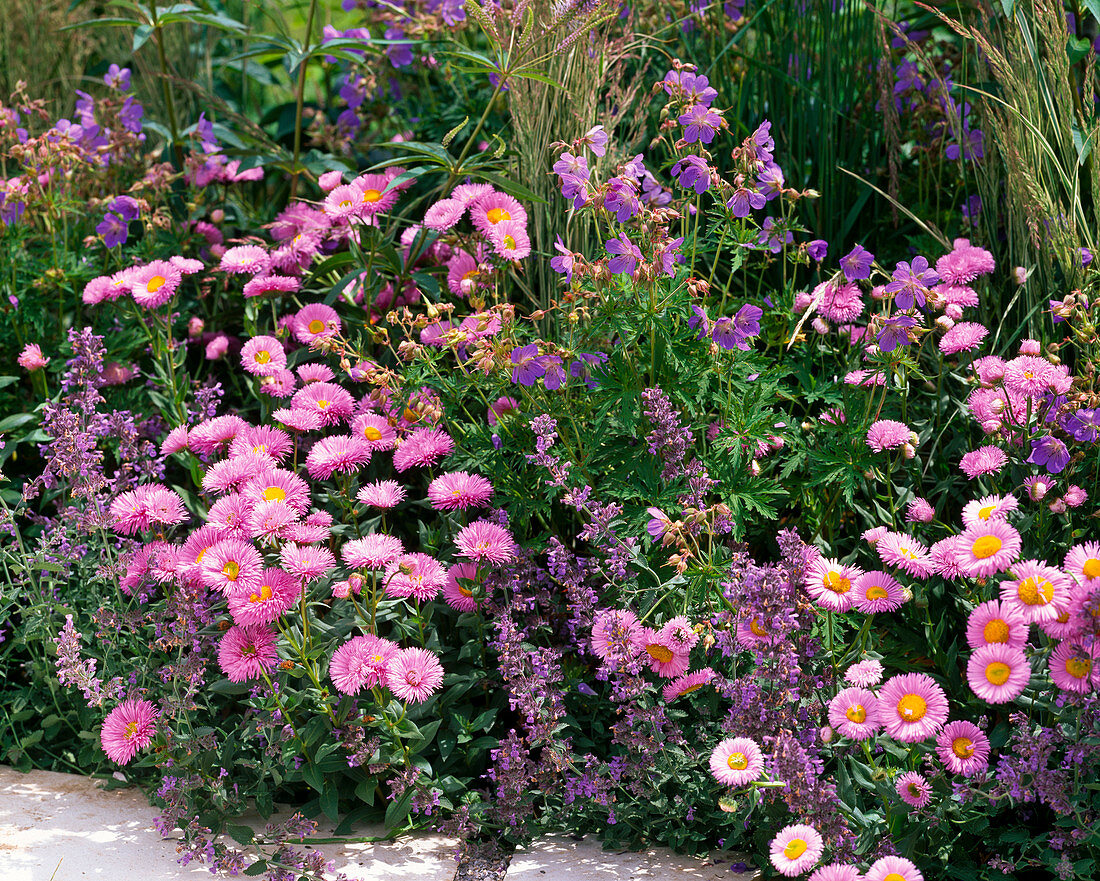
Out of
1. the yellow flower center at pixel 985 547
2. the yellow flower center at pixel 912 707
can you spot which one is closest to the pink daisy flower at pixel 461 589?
the yellow flower center at pixel 912 707

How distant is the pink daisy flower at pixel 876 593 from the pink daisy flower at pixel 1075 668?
0.82 ft

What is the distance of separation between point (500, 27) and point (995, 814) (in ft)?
5.94

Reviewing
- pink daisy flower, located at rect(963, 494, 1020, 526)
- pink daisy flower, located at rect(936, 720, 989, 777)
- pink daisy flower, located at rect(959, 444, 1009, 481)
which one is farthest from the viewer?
pink daisy flower, located at rect(959, 444, 1009, 481)

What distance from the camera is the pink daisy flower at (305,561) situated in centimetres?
167

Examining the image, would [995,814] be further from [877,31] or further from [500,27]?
[877,31]

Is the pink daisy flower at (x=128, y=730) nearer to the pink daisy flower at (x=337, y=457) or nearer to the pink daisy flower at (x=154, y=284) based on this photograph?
the pink daisy flower at (x=337, y=457)

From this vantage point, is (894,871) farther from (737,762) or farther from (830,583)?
(830,583)

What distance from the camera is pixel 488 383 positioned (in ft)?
6.49

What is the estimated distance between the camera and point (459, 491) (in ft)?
6.32

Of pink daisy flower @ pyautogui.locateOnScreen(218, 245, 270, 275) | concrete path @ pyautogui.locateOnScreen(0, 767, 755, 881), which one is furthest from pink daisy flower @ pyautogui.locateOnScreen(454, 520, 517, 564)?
pink daisy flower @ pyautogui.locateOnScreen(218, 245, 270, 275)

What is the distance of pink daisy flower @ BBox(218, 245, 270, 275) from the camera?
246 cm

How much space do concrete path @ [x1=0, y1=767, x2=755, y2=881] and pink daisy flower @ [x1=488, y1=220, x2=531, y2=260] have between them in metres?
1.17

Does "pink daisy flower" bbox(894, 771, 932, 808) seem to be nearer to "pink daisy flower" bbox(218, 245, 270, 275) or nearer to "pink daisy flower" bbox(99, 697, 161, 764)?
"pink daisy flower" bbox(99, 697, 161, 764)

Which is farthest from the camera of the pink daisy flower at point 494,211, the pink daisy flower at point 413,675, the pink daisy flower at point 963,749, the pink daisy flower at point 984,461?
the pink daisy flower at point 494,211
